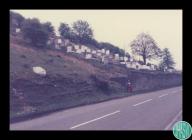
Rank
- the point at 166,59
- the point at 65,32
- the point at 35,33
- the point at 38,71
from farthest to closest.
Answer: the point at 166,59 → the point at 65,32 → the point at 35,33 → the point at 38,71

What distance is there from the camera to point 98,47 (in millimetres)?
74188

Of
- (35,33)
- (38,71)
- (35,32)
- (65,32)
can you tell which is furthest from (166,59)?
(38,71)

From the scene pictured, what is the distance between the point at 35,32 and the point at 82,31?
17.4 metres

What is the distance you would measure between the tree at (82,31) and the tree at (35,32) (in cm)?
1114

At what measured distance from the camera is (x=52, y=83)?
29.3 metres

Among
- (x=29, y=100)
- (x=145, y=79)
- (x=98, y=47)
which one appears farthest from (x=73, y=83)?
(x=98, y=47)

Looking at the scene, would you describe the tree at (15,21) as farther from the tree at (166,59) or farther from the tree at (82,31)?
the tree at (166,59)

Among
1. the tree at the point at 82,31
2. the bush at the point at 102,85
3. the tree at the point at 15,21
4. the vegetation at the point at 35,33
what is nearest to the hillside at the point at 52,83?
the bush at the point at 102,85

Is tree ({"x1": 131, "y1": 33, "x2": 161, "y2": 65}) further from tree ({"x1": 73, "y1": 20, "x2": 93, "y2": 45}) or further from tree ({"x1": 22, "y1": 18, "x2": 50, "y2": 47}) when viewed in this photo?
tree ({"x1": 22, "y1": 18, "x2": 50, "y2": 47})

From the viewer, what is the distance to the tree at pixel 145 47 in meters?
71.1

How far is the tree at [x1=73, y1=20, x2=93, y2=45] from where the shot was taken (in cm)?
5575

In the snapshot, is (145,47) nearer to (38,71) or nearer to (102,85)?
(102,85)

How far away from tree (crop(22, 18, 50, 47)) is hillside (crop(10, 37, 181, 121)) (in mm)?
1165
